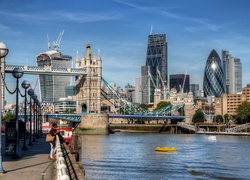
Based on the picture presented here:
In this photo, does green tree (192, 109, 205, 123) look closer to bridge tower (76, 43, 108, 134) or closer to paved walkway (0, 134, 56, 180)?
bridge tower (76, 43, 108, 134)

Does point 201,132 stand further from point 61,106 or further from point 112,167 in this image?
point 61,106

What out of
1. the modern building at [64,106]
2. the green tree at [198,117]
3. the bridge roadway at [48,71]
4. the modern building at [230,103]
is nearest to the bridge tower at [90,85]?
the bridge roadway at [48,71]

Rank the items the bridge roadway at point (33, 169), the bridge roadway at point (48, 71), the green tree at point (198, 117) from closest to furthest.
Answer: the bridge roadway at point (33, 169) → the bridge roadway at point (48, 71) → the green tree at point (198, 117)

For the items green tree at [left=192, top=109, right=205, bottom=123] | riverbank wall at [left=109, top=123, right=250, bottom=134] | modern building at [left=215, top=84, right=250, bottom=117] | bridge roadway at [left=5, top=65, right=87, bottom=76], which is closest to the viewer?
bridge roadway at [left=5, top=65, right=87, bottom=76]

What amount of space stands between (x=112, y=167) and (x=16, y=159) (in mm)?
12010

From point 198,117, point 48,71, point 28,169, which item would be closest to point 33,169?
point 28,169

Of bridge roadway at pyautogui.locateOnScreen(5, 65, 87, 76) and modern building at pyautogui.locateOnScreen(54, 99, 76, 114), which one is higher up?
bridge roadway at pyautogui.locateOnScreen(5, 65, 87, 76)

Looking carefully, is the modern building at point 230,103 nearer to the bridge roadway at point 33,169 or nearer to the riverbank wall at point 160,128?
the riverbank wall at point 160,128

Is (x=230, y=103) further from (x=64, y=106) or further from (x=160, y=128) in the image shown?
(x=64, y=106)

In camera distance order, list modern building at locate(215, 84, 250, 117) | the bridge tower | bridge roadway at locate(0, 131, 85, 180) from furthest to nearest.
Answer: modern building at locate(215, 84, 250, 117) → the bridge tower → bridge roadway at locate(0, 131, 85, 180)

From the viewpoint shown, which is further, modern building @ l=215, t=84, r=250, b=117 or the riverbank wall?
modern building @ l=215, t=84, r=250, b=117

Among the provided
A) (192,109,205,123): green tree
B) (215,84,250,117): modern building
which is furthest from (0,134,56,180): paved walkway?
(215,84,250,117): modern building

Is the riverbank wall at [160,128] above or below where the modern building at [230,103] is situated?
below

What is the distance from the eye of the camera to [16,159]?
16.8 metres
